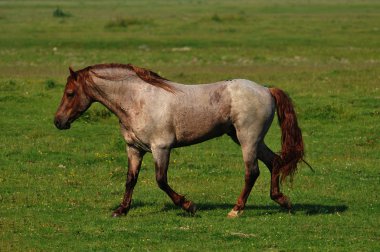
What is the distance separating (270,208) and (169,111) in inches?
89.4

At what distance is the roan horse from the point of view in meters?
13.1

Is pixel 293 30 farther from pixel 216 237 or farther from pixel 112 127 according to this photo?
pixel 216 237

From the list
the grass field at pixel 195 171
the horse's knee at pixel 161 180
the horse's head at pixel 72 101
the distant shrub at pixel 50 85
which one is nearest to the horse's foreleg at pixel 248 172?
the grass field at pixel 195 171

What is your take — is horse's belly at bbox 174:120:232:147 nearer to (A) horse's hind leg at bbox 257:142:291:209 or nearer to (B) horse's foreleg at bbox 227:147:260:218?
(B) horse's foreleg at bbox 227:147:260:218

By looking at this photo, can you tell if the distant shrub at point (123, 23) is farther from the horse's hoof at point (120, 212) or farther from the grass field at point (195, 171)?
the horse's hoof at point (120, 212)

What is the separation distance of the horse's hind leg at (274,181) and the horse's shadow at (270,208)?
0.63 ft

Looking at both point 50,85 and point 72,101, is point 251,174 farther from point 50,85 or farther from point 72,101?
point 50,85

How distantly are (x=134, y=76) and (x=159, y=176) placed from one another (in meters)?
1.51

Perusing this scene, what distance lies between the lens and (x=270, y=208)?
552 inches

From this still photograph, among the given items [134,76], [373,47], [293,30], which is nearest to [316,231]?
[134,76]

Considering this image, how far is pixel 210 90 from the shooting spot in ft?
44.0

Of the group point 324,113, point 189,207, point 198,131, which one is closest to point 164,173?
point 189,207

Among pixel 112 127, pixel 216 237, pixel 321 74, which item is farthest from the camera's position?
pixel 321 74

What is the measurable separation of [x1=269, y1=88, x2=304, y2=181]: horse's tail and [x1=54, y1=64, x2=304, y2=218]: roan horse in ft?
0.07
